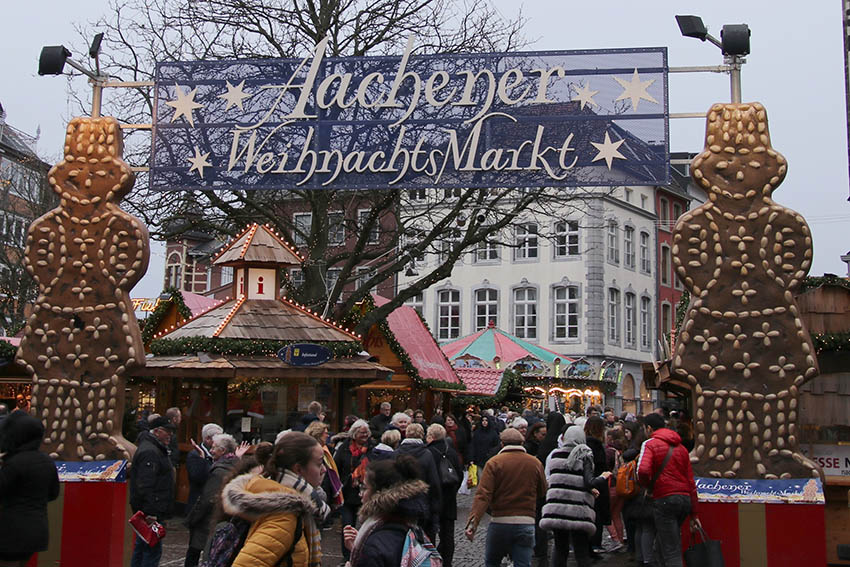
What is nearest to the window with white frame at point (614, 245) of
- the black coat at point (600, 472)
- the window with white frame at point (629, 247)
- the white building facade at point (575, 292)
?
the white building facade at point (575, 292)

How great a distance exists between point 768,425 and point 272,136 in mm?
5698

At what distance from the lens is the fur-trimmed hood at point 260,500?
4609 millimetres

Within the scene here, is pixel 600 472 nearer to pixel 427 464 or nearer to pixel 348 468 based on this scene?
pixel 427 464

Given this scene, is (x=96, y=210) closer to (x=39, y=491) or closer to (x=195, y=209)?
(x=39, y=491)

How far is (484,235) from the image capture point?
2014cm

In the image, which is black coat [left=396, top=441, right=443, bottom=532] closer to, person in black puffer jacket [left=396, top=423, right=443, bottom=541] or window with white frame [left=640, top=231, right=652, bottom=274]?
person in black puffer jacket [left=396, top=423, right=443, bottom=541]

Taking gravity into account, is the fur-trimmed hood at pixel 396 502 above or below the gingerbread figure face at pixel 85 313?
below

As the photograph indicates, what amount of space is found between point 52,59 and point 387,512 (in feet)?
24.7

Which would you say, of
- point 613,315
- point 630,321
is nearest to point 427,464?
point 613,315

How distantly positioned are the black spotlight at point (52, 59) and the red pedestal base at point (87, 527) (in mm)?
4204

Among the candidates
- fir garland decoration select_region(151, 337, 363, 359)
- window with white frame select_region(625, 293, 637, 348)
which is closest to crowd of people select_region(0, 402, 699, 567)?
fir garland decoration select_region(151, 337, 363, 359)

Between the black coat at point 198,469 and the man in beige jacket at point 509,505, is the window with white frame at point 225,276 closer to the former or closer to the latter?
the black coat at point 198,469

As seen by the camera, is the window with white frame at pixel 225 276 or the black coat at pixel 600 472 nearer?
the black coat at pixel 600 472

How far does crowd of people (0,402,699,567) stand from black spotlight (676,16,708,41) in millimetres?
3731
